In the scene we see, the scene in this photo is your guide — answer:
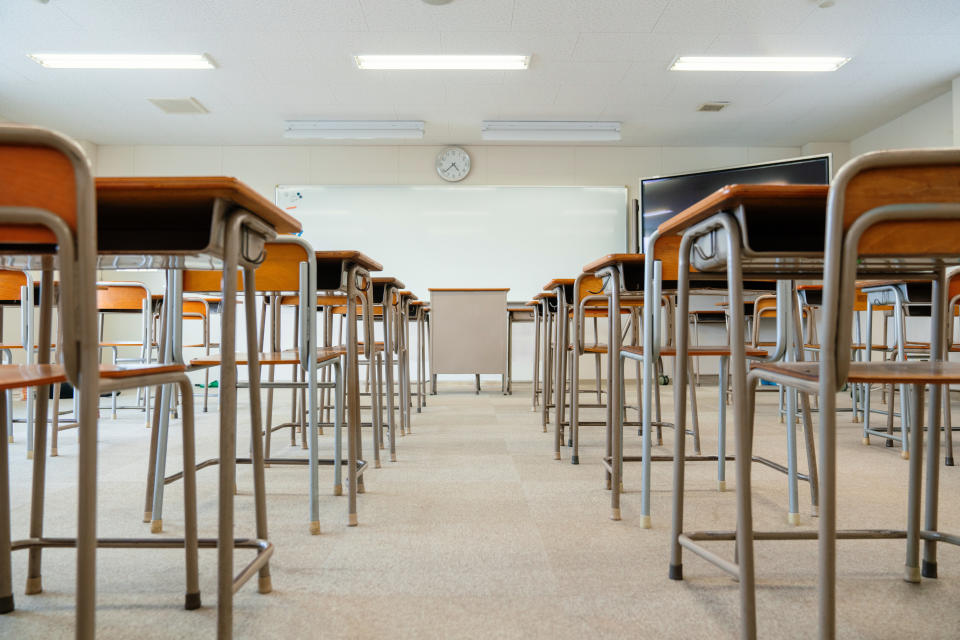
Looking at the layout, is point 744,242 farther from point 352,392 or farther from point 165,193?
point 352,392

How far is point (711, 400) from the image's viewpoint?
15.4 ft

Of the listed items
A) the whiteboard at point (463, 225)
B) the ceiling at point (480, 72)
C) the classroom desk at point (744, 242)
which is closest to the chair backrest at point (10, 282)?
the ceiling at point (480, 72)

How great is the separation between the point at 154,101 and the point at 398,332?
155 inches

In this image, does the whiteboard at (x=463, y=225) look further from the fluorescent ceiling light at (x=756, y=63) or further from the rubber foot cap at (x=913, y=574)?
the rubber foot cap at (x=913, y=574)

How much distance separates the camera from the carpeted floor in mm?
1073

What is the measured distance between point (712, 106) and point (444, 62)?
256 cm

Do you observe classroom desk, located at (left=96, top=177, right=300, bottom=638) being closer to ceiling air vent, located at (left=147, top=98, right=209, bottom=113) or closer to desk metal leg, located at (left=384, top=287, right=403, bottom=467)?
desk metal leg, located at (left=384, top=287, right=403, bottom=467)

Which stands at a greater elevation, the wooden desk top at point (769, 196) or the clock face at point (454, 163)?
the clock face at point (454, 163)

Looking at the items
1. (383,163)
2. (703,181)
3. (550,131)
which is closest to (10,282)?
(383,163)

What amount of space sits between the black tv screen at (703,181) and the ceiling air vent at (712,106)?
664 millimetres

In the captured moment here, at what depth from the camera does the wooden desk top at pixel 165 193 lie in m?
0.91

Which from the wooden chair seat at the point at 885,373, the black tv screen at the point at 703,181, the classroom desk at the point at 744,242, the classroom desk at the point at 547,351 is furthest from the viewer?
the black tv screen at the point at 703,181

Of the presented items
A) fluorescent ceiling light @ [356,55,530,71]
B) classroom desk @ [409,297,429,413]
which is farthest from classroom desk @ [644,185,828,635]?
fluorescent ceiling light @ [356,55,530,71]

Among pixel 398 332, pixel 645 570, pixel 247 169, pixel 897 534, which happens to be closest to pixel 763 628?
pixel 645 570
